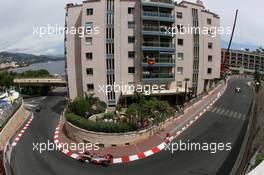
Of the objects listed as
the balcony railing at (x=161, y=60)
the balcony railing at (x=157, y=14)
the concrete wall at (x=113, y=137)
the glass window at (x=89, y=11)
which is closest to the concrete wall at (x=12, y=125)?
the concrete wall at (x=113, y=137)

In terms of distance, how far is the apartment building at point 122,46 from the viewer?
47500 mm

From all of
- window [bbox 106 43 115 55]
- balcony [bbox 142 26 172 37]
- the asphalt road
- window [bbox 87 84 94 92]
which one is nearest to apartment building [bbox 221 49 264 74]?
balcony [bbox 142 26 172 37]

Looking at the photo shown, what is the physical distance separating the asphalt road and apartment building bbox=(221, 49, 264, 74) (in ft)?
350

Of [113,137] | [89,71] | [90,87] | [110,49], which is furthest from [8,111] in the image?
[110,49]

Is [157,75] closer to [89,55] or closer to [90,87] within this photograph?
[90,87]

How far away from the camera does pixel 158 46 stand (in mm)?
49094

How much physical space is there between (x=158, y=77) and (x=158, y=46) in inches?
271

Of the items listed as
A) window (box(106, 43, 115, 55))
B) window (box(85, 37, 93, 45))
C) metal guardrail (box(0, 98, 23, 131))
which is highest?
window (box(85, 37, 93, 45))

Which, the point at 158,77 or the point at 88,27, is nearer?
the point at 88,27

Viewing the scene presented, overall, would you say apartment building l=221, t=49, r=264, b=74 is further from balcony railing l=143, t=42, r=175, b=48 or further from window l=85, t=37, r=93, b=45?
window l=85, t=37, r=93, b=45

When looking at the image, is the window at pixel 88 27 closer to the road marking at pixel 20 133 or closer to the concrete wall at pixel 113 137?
the concrete wall at pixel 113 137

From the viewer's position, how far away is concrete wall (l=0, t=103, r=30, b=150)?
3604cm

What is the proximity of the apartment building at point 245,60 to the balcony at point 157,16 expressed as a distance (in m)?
100

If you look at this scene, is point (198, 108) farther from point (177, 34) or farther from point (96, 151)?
point (96, 151)
